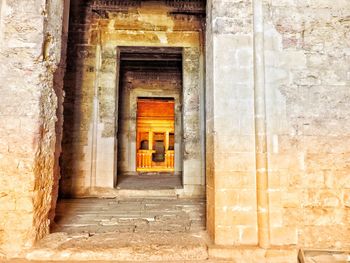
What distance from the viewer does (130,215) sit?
399 cm

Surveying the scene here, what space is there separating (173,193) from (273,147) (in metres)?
3.31

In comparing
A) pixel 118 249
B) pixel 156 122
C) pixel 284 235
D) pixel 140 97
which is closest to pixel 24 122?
pixel 118 249

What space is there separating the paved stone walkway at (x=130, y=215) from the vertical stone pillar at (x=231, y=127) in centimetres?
74

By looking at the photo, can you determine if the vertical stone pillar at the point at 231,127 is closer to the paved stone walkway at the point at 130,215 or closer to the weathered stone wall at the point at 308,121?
the weathered stone wall at the point at 308,121

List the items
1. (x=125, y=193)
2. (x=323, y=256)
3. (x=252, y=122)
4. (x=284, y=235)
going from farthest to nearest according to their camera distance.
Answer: (x=125, y=193) → (x=252, y=122) → (x=284, y=235) → (x=323, y=256)

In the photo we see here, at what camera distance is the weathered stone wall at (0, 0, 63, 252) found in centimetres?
264

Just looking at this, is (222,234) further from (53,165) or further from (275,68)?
(53,165)

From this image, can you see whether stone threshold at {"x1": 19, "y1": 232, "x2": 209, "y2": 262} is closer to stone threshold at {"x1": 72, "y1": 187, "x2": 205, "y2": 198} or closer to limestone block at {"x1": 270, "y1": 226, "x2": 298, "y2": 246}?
limestone block at {"x1": 270, "y1": 226, "x2": 298, "y2": 246}

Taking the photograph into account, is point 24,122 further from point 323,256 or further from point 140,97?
point 140,97

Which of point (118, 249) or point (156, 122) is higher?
point (156, 122)

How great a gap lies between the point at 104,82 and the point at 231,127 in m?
4.02

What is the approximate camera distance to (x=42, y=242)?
2734mm

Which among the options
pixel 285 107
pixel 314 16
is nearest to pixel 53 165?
pixel 285 107

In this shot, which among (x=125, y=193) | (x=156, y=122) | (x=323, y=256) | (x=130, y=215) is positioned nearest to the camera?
(x=323, y=256)
